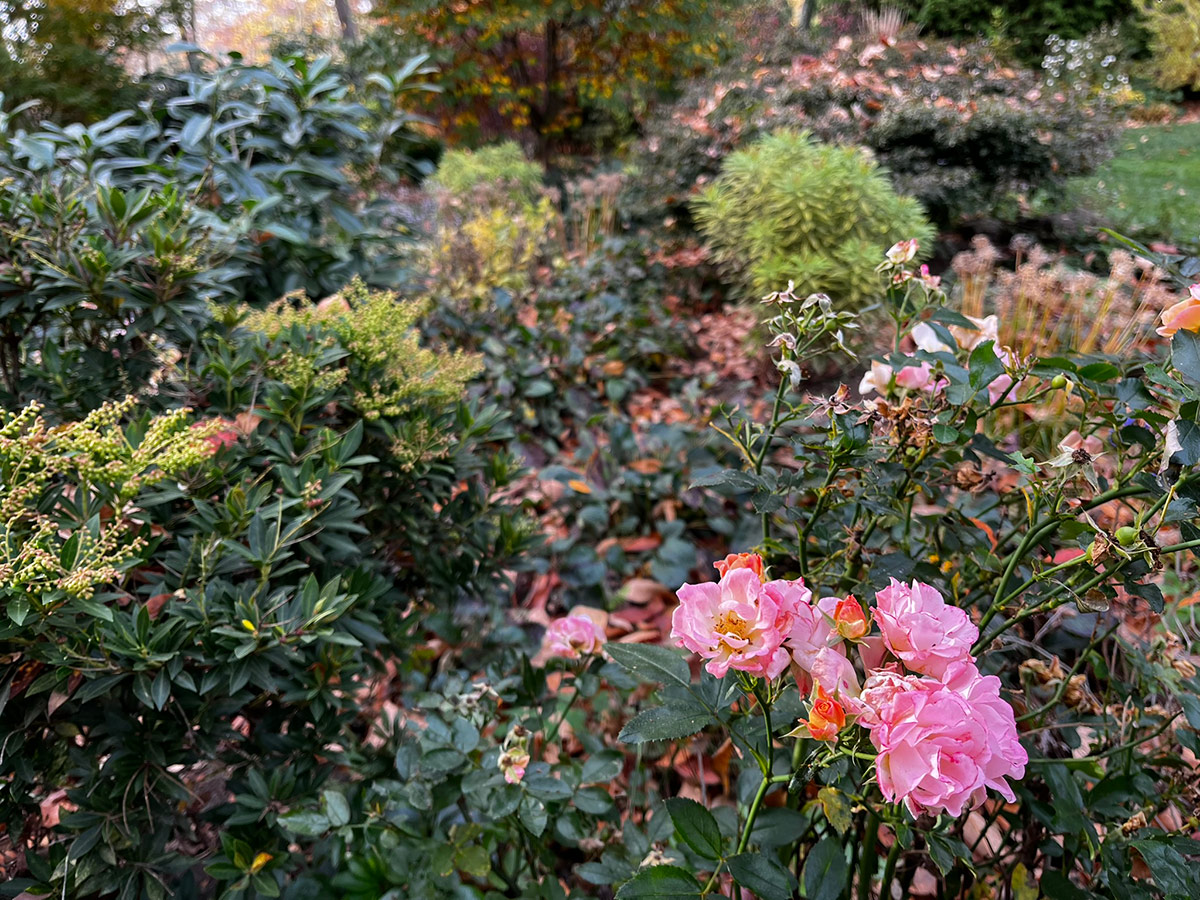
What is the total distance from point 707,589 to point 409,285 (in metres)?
2.07

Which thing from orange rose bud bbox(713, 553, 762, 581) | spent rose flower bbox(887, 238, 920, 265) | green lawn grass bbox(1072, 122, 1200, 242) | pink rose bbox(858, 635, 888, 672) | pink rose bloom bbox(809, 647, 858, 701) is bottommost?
green lawn grass bbox(1072, 122, 1200, 242)

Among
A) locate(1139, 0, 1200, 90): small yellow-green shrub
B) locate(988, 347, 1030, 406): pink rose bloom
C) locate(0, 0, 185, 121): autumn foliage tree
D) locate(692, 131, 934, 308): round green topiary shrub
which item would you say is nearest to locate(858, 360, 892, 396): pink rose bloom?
locate(988, 347, 1030, 406): pink rose bloom

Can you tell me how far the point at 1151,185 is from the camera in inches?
158

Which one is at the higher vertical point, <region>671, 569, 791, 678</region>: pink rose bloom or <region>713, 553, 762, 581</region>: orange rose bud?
<region>713, 553, 762, 581</region>: orange rose bud

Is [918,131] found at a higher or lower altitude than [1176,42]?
lower

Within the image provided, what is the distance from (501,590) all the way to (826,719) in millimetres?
1422

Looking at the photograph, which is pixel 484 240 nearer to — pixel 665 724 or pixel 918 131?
pixel 918 131

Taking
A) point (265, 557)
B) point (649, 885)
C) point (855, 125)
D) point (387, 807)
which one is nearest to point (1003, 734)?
Answer: point (649, 885)

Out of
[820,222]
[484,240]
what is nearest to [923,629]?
[820,222]

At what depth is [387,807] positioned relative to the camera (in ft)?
3.72

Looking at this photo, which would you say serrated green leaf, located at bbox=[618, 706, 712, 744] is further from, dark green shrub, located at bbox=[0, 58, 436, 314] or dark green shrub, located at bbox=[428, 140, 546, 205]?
dark green shrub, located at bbox=[428, 140, 546, 205]

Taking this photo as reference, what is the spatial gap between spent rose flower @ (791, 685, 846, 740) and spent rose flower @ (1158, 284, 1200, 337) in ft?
1.57

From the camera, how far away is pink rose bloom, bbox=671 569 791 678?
56cm

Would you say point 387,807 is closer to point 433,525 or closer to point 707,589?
point 433,525
